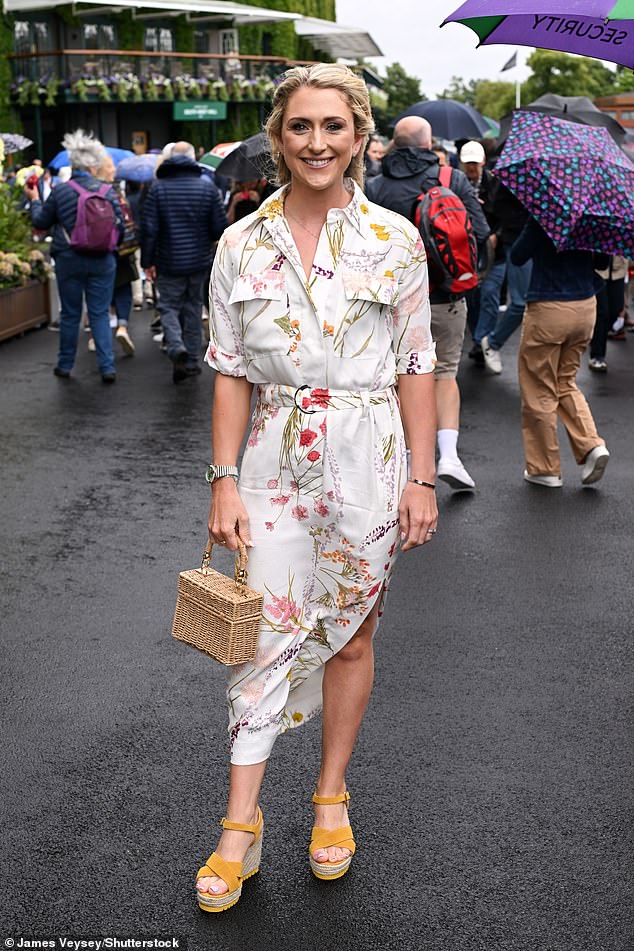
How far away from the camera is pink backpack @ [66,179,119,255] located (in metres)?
10.6

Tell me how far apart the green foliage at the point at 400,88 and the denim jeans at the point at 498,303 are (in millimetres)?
82124

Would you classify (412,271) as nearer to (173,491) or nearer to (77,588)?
(77,588)

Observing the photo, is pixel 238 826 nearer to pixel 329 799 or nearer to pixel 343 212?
pixel 329 799

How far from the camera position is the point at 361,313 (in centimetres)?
323

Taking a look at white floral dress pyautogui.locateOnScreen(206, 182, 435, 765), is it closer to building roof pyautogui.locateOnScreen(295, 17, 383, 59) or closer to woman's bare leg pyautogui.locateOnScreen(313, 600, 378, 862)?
woman's bare leg pyautogui.locateOnScreen(313, 600, 378, 862)

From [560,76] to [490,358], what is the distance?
63549 mm

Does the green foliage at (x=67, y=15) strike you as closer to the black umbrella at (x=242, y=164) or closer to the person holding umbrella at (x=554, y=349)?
the black umbrella at (x=242, y=164)

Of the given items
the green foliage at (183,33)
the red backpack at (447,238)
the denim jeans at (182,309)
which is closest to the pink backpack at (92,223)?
the denim jeans at (182,309)

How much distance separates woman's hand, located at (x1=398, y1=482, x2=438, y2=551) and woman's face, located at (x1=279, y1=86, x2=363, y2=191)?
831 mm

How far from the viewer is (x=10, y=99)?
40594 mm

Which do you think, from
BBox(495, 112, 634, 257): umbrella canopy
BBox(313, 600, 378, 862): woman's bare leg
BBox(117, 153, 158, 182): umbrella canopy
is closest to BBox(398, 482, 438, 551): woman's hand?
BBox(313, 600, 378, 862): woman's bare leg

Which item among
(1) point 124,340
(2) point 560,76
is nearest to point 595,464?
(1) point 124,340

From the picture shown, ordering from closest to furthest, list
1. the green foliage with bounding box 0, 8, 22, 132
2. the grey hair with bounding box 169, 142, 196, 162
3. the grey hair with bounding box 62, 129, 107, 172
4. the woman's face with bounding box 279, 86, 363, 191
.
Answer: the woman's face with bounding box 279, 86, 363, 191, the grey hair with bounding box 62, 129, 107, 172, the grey hair with bounding box 169, 142, 196, 162, the green foliage with bounding box 0, 8, 22, 132

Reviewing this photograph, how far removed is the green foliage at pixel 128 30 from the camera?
44594 mm
